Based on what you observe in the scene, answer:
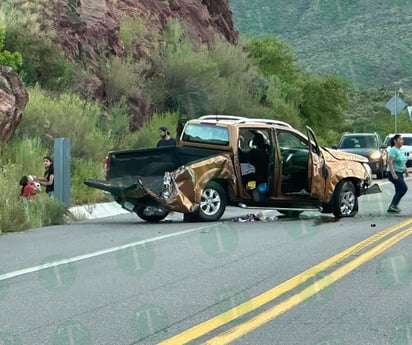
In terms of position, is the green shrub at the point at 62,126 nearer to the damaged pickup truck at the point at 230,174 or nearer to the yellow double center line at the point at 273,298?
the damaged pickup truck at the point at 230,174

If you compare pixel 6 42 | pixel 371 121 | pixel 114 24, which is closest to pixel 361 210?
pixel 6 42

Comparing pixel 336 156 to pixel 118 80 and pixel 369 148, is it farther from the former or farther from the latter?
pixel 369 148

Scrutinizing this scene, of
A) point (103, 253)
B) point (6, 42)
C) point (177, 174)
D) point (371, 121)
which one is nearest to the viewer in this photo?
point (103, 253)

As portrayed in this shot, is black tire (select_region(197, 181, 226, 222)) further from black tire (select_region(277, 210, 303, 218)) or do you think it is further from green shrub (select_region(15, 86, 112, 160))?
green shrub (select_region(15, 86, 112, 160))

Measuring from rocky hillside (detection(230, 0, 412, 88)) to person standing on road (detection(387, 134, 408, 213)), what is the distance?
6572 cm

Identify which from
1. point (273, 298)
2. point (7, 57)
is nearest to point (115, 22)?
point (7, 57)

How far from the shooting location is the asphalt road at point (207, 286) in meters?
8.00

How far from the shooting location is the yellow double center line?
25.7 ft

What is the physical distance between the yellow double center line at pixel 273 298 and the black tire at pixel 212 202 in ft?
14.1

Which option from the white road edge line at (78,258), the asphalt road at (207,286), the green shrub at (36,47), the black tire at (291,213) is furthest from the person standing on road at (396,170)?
the green shrub at (36,47)

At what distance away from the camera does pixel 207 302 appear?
933cm

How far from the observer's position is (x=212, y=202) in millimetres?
17578

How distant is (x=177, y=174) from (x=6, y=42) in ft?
42.0

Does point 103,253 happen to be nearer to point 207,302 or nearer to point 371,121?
point 207,302
